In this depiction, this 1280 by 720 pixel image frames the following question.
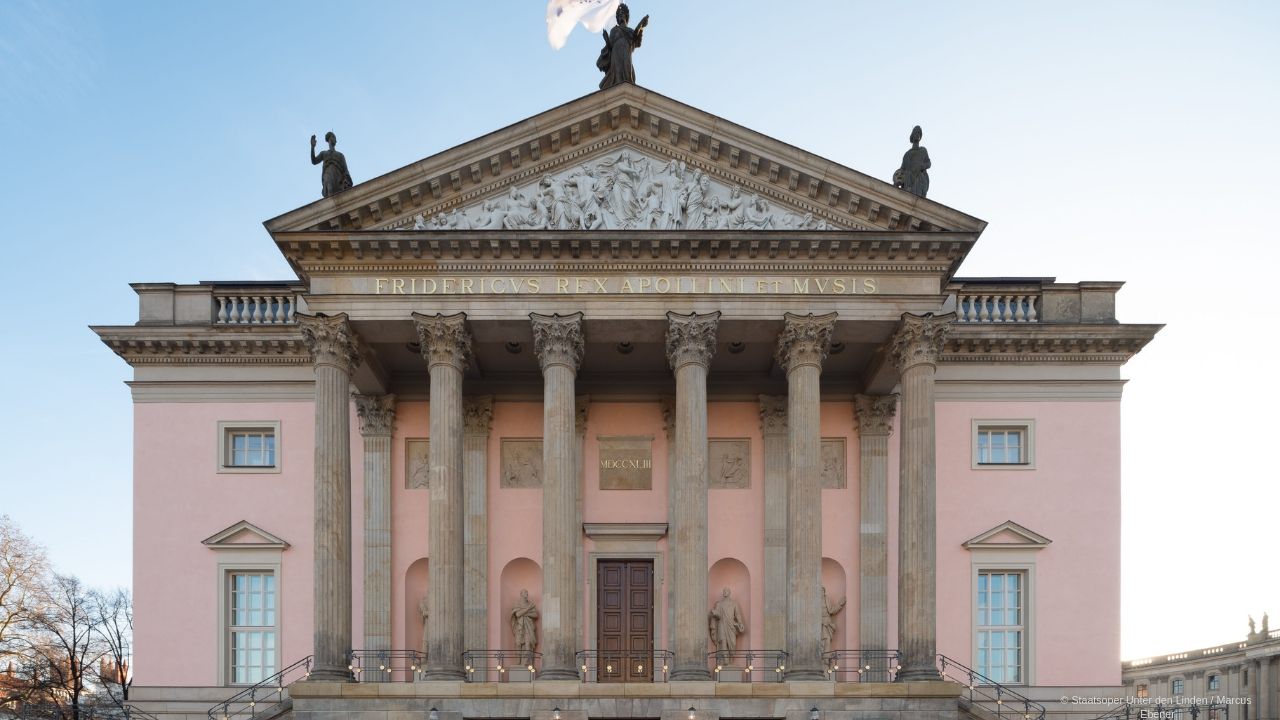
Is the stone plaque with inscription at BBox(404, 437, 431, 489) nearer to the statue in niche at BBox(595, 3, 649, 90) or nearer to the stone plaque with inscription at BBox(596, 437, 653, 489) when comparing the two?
the stone plaque with inscription at BBox(596, 437, 653, 489)

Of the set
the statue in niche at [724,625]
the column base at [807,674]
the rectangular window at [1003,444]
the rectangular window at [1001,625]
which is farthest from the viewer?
the rectangular window at [1003,444]

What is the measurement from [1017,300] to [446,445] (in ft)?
51.8

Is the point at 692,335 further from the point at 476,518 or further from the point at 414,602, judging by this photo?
the point at 414,602

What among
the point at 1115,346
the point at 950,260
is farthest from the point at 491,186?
the point at 1115,346

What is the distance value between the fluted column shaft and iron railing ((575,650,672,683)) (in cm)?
286

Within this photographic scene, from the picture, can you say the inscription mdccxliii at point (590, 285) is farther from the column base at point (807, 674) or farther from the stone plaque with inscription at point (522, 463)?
the column base at point (807, 674)

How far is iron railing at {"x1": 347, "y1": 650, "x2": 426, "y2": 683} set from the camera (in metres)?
28.6

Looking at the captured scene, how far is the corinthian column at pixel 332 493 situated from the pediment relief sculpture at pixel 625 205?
3.14 m

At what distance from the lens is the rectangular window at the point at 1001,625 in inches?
1187

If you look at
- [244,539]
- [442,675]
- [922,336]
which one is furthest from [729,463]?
[244,539]

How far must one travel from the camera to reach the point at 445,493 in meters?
25.6

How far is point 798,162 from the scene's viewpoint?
86.5 ft

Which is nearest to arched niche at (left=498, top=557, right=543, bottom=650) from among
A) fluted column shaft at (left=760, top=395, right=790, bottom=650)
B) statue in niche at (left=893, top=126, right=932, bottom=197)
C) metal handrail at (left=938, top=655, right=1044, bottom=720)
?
fluted column shaft at (left=760, top=395, right=790, bottom=650)

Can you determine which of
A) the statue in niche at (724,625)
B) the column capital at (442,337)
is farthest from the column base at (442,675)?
the statue in niche at (724,625)
